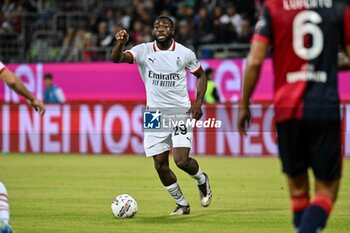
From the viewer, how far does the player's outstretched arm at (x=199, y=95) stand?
39.6ft

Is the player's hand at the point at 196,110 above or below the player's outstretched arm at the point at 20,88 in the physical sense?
below

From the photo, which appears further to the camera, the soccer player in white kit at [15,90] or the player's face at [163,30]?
the player's face at [163,30]

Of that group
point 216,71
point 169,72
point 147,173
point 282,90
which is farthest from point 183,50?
point 216,71

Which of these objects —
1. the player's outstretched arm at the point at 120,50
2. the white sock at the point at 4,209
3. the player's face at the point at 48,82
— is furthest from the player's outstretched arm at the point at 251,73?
the player's face at the point at 48,82

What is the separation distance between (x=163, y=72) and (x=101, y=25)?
56.9 feet

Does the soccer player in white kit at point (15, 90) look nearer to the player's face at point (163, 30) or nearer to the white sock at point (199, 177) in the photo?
the player's face at point (163, 30)

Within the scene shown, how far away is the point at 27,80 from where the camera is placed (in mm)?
29250

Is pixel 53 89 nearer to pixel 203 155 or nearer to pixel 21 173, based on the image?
pixel 203 155

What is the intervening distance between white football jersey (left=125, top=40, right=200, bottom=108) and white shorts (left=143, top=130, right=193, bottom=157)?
0.45 metres

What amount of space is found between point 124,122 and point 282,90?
17.6m

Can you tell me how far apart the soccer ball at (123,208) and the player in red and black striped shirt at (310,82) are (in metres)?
4.79

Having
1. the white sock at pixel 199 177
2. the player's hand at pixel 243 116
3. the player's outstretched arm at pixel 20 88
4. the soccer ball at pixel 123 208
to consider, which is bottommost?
the soccer ball at pixel 123 208

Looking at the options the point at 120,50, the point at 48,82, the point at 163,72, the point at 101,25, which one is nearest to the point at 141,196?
the point at 163,72

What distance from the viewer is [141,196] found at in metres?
14.6
